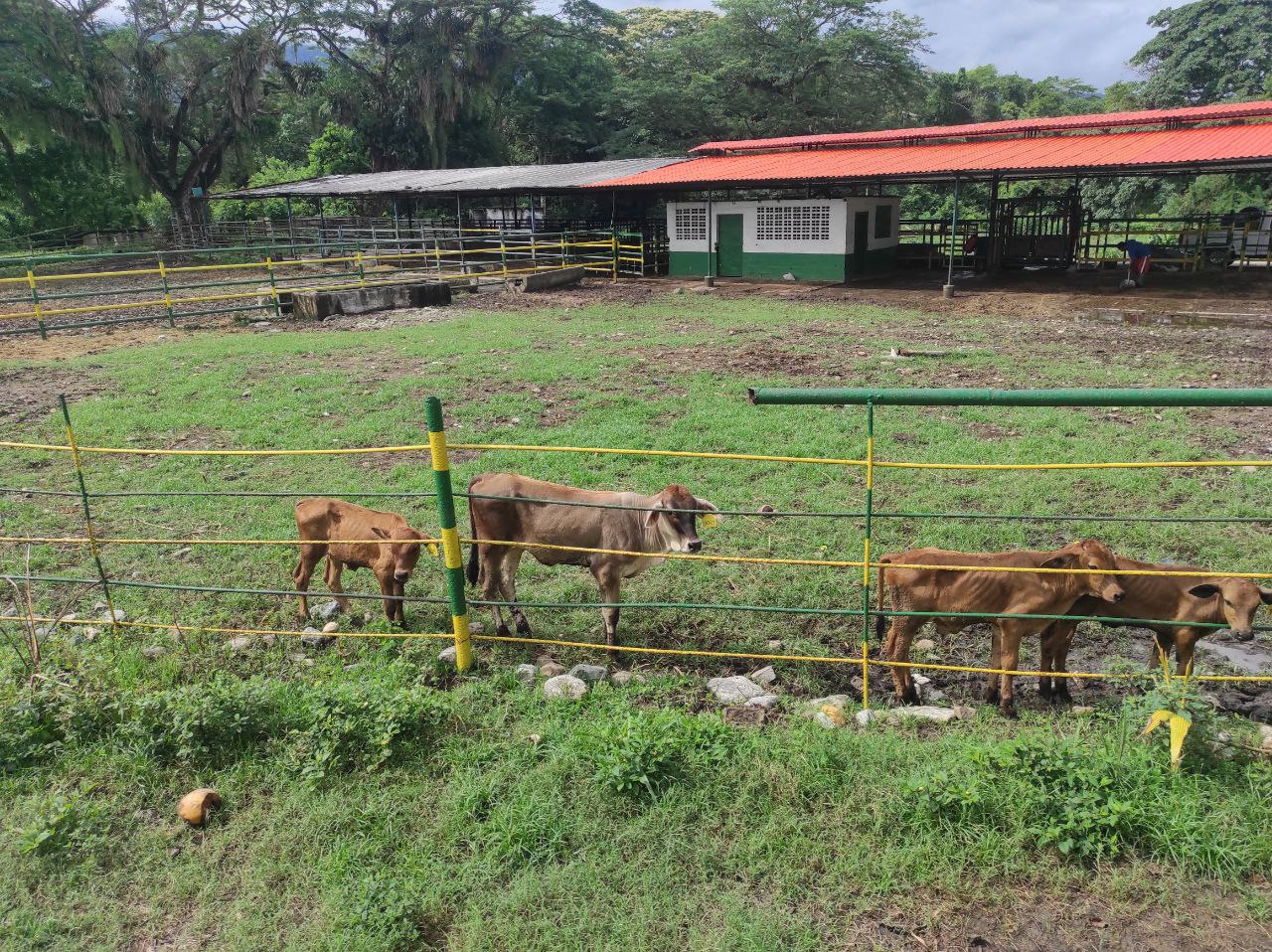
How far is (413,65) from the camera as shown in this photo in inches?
1496

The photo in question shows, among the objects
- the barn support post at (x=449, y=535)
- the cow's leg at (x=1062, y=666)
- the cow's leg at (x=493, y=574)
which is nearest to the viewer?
the barn support post at (x=449, y=535)

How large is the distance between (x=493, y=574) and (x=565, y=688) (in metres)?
1.04

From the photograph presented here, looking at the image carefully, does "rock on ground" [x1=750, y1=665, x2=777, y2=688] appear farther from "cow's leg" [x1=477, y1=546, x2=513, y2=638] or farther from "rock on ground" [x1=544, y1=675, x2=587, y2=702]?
"cow's leg" [x1=477, y1=546, x2=513, y2=638]

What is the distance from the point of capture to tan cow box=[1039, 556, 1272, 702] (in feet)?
13.7

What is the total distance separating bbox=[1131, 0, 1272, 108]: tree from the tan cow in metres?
36.6

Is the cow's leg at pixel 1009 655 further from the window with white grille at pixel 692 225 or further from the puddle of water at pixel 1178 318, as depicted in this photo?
the window with white grille at pixel 692 225

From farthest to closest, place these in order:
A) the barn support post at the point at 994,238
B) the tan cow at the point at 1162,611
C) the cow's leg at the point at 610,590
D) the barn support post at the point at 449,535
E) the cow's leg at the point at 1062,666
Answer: the barn support post at the point at 994,238
the cow's leg at the point at 610,590
the cow's leg at the point at 1062,666
the tan cow at the point at 1162,611
the barn support post at the point at 449,535

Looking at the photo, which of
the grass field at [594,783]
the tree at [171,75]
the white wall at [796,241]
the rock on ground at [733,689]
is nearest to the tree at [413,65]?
the tree at [171,75]

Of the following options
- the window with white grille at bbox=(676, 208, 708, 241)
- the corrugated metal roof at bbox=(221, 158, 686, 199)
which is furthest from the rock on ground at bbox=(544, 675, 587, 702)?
the window with white grille at bbox=(676, 208, 708, 241)

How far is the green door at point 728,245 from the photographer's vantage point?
2377 centimetres

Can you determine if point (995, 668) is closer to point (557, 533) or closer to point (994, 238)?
point (557, 533)

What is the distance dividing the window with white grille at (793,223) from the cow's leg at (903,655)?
19.4m

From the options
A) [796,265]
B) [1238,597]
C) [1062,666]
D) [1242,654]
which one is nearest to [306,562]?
[1062,666]

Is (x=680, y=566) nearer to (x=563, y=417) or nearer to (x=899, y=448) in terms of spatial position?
(x=899, y=448)
